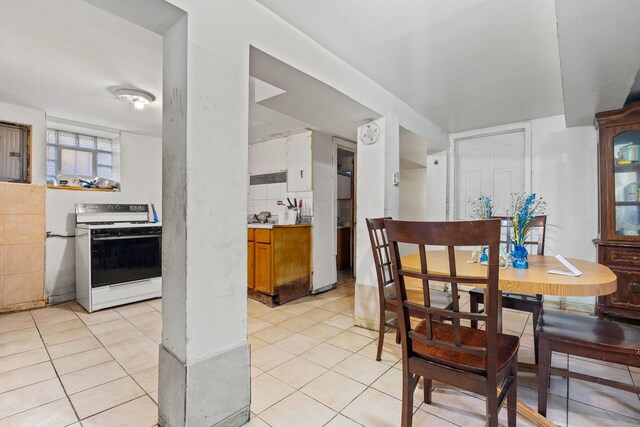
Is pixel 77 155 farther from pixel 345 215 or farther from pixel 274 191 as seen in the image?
pixel 345 215

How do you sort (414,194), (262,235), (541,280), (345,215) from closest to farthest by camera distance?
(541,280)
(262,235)
(345,215)
(414,194)

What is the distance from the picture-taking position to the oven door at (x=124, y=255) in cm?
338

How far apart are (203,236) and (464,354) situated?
1.32 meters

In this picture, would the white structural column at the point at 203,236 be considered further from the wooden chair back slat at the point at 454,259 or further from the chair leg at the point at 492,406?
the chair leg at the point at 492,406

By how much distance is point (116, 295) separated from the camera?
3516mm

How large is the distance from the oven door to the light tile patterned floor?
58 cm

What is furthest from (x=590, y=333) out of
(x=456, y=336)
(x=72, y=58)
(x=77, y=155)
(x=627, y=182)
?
(x=77, y=155)

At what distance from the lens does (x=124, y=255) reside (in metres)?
3.59

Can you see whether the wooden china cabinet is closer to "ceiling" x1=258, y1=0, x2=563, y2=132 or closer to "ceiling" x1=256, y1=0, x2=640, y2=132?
"ceiling" x1=256, y1=0, x2=640, y2=132

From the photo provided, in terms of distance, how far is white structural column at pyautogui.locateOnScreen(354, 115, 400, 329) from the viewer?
9.43 feet

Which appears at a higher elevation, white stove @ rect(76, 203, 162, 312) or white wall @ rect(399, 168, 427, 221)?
white wall @ rect(399, 168, 427, 221)

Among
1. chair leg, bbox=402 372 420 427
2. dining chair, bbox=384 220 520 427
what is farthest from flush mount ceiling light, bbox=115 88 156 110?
chair leg, bbox=402 372 420 427

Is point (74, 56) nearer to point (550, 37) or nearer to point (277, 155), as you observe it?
point (277, 155)

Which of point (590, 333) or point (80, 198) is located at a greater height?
point (80, 198)
